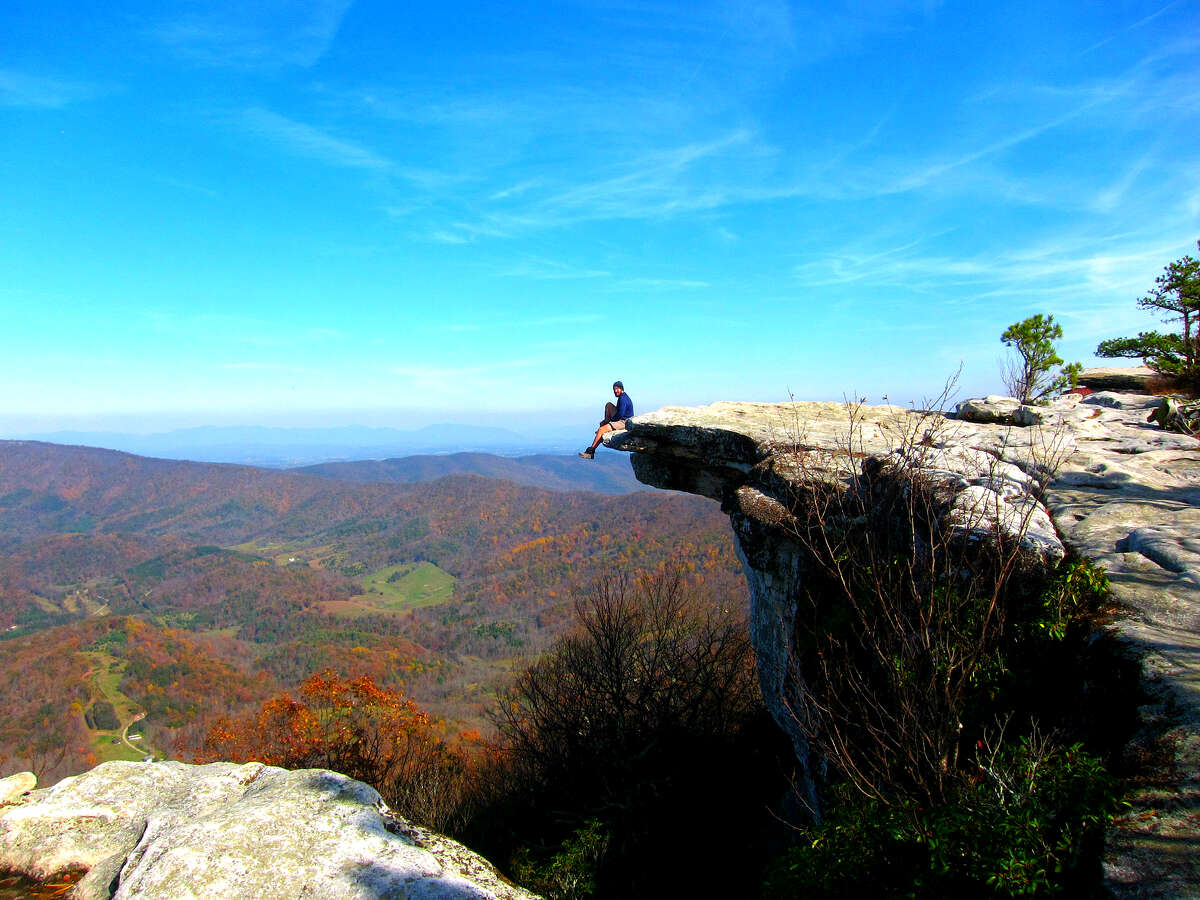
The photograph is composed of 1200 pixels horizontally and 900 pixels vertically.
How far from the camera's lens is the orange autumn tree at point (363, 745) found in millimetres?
20641

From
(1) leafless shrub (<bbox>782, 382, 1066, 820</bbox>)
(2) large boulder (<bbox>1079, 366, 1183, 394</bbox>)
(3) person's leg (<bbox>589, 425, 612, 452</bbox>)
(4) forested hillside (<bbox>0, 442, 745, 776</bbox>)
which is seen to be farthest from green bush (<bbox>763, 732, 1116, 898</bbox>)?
(4) forested hillside (<bbox>0, 442, 745, 776</bbox>)

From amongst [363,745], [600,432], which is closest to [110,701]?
[363,745]

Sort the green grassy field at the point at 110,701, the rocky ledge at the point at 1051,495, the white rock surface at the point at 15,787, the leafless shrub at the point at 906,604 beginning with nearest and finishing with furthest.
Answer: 1. the rocky ledge at the point at 1051,495
2. the leafless shrub at the point at 906,604
3. the white rock surface at the point at 15,787
4. the green grassy field at the point at 110,701

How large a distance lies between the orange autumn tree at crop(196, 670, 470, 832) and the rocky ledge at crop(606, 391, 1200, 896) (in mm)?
14732

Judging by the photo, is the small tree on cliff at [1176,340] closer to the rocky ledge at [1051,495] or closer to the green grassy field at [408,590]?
the rocky ledge at [1051,495]

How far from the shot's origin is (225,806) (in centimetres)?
824

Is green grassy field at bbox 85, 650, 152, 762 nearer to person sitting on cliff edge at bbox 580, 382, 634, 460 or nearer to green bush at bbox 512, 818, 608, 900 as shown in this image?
green bush at bbox 512, 818, 608, 900

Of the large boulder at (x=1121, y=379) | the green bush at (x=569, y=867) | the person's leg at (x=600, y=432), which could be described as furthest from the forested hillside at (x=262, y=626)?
the person's leg at (x=600, y=432)

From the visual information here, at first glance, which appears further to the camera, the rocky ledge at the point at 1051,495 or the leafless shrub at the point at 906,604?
the leafless shrub at the point at 906,604

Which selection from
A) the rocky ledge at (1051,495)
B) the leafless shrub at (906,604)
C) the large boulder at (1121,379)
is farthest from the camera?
the large boulder at (1121,379)

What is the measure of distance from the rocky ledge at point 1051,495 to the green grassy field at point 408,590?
537 feet

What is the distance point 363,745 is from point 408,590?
563 feet

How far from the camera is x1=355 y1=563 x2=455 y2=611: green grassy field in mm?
165925

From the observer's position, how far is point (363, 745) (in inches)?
870
